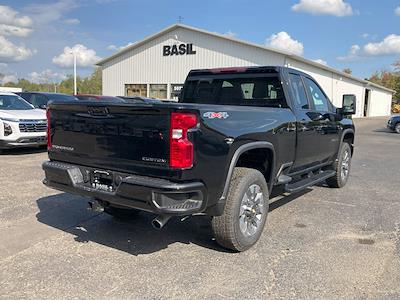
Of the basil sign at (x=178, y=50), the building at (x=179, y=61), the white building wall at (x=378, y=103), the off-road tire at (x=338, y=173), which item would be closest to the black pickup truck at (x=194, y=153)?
the off-road tire at (x=338, y=173)

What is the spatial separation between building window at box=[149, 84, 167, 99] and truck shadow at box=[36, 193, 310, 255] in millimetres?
29619

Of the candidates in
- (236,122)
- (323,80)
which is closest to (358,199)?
(236,122)

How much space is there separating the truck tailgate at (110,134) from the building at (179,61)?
25.3m

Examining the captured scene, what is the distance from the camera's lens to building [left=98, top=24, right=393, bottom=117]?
98.5 feet

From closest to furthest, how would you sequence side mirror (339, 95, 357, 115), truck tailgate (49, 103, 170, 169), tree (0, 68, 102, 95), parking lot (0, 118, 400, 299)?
1. parking lot (0, 118, 400, 299)
2. truck tailgate (49, 103, 170, 169)
3. side mirror (339, 95, 357, 115)
4. tree (0, 68, 102, 95)

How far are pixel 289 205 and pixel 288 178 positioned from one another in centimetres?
123

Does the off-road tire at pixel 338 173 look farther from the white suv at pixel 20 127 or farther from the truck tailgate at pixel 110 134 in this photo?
the white suv at pixel 20 127

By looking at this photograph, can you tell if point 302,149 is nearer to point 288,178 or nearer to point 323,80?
point 288,178

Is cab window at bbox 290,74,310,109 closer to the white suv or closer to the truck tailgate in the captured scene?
the truck tailgate

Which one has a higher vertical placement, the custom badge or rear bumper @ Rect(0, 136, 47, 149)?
the custom badge

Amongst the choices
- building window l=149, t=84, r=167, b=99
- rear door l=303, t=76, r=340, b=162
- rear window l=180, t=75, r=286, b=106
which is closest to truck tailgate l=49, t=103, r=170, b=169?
rear window l=180, t=75, r=286, b=106

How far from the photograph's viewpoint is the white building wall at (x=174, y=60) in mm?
30130

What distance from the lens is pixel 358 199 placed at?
694cm

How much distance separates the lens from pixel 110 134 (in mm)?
4051
